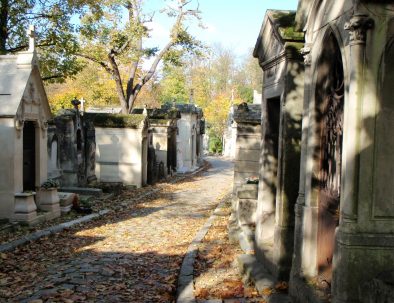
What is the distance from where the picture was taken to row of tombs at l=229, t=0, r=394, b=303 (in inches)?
137

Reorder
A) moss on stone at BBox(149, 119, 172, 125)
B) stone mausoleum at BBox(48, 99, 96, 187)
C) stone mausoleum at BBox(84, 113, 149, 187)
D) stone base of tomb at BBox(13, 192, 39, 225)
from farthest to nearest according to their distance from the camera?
moss on stone at BBox(149, 119, 172, 125) < stone mausoleum at BBox(84, 113, 149, 187) < stone mausoleum at BBox(48, 99, 96, 187) < stone base of tomb at BBox(13, 192, 39, 225)

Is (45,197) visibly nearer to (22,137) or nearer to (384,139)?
(22,137)

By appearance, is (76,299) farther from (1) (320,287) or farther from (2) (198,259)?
(1) (320,287)

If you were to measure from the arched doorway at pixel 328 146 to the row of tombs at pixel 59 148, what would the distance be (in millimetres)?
7281

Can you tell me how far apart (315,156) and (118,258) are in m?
4.35

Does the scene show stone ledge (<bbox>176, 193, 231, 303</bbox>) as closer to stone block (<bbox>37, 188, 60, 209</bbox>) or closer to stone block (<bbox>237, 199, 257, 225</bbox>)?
stone block (<bbox>237, 199, 257, 225</bbox>)

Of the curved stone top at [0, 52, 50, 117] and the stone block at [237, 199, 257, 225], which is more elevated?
the curved stone top at [0, 52, 50, 117]

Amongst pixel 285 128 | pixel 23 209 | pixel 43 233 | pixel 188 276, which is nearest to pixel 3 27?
pixel 23 209

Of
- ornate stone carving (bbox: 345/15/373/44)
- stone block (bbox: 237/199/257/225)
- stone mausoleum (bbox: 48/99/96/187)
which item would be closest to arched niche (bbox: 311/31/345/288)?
ornate stone carving (bbox: 345/15/373/44)

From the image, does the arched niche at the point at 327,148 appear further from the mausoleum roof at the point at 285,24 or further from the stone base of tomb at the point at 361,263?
the mausoleum roof at the point at 285,24

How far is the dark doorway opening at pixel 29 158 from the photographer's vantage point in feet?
37.4

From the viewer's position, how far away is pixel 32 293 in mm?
5660

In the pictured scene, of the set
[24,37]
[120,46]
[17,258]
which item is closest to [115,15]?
[120,46]

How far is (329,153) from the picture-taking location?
4418 millimetres
